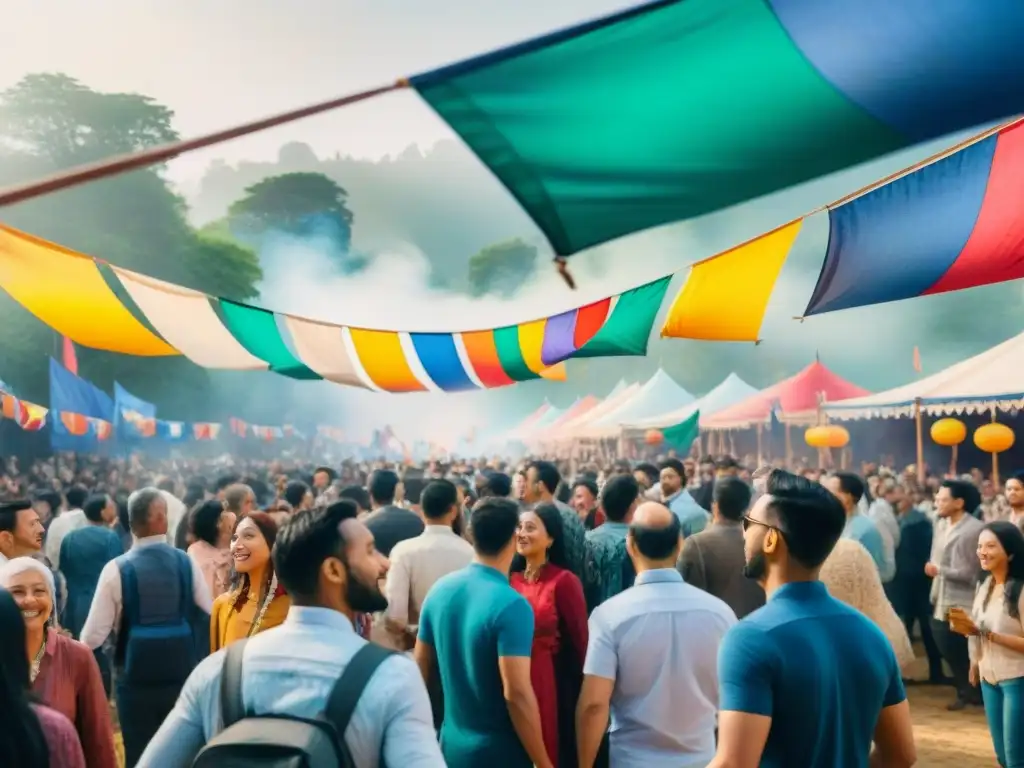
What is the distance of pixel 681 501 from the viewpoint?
7039 millimetres

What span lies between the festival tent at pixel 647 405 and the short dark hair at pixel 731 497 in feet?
77.1

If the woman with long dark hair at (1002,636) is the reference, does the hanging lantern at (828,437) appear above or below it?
above

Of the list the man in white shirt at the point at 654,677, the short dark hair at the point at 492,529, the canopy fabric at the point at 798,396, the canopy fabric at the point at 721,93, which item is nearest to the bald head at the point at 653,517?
the man in white shirt at the point at 654,677

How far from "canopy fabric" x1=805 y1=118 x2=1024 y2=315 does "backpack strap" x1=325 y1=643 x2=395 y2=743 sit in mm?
4777

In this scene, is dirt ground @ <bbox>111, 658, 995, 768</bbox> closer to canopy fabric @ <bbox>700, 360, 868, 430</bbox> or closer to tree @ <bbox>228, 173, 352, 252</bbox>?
canopy fabric @ <bbox>700, 360, 868, 430</bbox>

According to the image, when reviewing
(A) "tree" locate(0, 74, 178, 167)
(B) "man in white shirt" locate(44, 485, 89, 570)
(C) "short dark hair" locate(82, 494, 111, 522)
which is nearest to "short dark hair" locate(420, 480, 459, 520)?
(C) "short dark hair" locate(82, 494, 111, 522)

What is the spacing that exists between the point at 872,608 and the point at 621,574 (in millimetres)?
1169

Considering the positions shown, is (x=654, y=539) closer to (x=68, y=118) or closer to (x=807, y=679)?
(x=807, y=679)

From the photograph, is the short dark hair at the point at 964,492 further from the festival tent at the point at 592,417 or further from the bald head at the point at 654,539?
the festival tent at the point at 592,417

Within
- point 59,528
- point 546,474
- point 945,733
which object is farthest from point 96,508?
point 945,733

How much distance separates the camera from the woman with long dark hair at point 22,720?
1834 mm

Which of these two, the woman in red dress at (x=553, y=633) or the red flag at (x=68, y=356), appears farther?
the red flag at (x=68, y=356)

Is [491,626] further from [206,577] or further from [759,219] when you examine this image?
[759,219]

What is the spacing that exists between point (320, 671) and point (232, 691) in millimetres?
176
